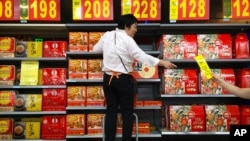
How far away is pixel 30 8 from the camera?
444 centimetres

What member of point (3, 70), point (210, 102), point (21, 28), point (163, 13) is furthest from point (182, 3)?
point (3, 70)

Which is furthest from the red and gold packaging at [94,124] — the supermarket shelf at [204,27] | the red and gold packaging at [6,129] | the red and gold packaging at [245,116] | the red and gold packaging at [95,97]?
the red and gold packaging at [245,116]

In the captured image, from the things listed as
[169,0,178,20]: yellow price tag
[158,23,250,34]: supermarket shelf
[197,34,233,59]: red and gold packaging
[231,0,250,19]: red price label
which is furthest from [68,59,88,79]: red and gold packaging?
[231,0,250,19]: red price label

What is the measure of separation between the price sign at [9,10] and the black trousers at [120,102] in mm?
1627

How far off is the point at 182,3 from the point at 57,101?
→ 2.26 metres

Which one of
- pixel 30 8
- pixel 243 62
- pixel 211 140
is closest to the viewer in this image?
pixel 30 8

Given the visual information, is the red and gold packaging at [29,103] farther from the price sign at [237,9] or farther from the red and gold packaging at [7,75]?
the price sign at [237,9]

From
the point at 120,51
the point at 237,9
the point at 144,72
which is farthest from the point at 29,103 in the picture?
the point at 237,9

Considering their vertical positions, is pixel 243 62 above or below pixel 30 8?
below

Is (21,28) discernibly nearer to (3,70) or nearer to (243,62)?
(3,70)

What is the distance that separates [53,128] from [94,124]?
1.99ft

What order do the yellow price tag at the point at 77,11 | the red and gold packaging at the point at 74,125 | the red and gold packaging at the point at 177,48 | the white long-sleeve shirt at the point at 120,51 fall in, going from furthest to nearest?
the red and gold packaging at the point at 177,48 → the yellow price tag at the point at 77,11 → the red and gold packaging at the point at 74,125 → the white long-sleeve shirt at the point at 120,51

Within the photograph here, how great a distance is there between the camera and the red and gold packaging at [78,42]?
4.44m

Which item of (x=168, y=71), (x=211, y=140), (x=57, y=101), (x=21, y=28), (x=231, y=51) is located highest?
(x=21, y=28)
